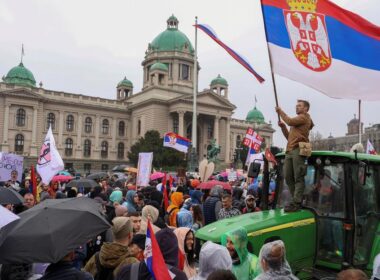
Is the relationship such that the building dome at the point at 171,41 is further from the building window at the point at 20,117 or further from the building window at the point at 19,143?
the building window at the point at 19,143

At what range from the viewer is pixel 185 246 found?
4473mm

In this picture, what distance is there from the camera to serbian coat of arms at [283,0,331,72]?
5.85 meters

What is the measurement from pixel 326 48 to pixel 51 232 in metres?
4.32

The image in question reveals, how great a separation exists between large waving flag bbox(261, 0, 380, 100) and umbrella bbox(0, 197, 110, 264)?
11.5ft

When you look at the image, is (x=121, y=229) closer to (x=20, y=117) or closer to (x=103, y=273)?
(x=103, y=273)

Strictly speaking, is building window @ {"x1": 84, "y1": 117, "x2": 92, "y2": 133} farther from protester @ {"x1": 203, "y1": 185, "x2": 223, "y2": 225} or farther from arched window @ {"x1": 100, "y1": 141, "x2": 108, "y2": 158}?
protester @ {"x1": 203, "y1": 185, "x2": 223, "y2": 225}

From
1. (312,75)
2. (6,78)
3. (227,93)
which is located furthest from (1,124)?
(312,75)

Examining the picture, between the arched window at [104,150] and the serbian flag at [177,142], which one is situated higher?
the arched window at [104,150]

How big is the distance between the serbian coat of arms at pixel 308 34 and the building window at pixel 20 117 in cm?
5950

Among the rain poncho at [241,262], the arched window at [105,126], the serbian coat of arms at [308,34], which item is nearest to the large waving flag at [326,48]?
the serbian coat of arms at [308,34]

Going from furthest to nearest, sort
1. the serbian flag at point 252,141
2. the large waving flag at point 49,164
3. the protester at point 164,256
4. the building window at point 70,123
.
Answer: the building window at point 70,123, the serbian flag at point 252,141, the large waving flag at point 49,164, the protester at point 164,256

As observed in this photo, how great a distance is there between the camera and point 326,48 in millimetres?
5832

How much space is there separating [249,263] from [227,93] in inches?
2913

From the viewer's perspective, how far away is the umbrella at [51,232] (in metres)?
3.33
